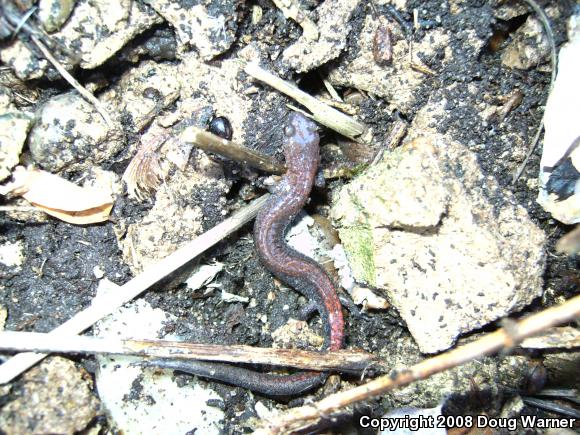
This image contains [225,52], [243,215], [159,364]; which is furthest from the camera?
[243,215]

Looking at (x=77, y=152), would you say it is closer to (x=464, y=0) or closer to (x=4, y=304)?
(x=4, y=304)

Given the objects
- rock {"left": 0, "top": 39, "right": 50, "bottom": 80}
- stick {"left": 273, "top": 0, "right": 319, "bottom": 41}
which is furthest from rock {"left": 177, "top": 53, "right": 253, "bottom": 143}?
rock {"left": 0, "top": 39, "right": 50, "bottom": 80}

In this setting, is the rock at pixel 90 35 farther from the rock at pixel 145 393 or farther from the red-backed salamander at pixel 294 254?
the rock at pixel 145 393

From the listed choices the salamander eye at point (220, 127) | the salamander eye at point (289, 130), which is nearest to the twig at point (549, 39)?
the salamander eye at point (289, 130)

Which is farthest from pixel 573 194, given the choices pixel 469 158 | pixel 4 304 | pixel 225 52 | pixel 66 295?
pixel 4 304

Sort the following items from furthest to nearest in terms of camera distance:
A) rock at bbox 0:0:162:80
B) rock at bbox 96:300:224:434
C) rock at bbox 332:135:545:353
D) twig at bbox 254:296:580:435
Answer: rock at bbox 96:300:224:434
rock at bbox 332:135:545:353
rock at bbox 0:0:162:80
twig at bbox 254:296:580:435

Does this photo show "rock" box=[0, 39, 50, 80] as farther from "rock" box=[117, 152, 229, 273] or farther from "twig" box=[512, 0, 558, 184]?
"twig" box=[512, 0, 558, 184]
